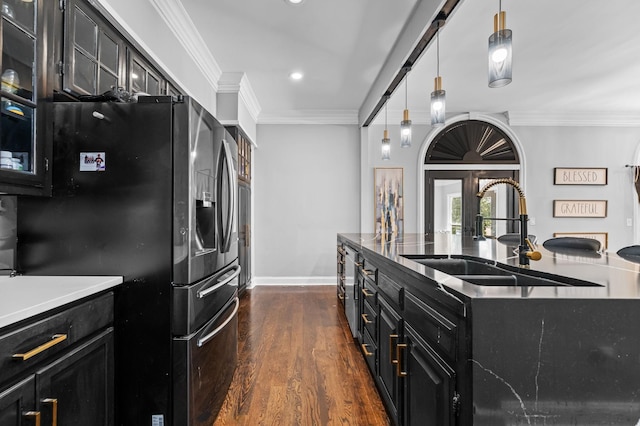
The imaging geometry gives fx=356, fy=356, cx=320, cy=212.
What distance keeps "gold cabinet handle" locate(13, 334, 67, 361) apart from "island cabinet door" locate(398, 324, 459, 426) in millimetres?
1178

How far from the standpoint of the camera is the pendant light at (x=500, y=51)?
1872 millimetres

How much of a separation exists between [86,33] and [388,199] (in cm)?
468

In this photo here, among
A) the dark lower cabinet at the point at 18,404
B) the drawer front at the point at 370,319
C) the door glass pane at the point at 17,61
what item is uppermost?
the door glass pane at the point at 17,61

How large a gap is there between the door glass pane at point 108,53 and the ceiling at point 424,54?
3.22ft

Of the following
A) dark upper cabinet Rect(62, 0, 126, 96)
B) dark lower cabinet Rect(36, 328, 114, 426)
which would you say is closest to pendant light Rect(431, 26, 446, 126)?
dark upper cabinet Rect(62, 0, 126, 96)

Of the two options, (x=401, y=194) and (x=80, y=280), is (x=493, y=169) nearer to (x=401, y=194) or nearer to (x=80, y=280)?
(x=401, y=194)

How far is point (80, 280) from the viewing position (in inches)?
56.7

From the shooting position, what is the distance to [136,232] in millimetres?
1563

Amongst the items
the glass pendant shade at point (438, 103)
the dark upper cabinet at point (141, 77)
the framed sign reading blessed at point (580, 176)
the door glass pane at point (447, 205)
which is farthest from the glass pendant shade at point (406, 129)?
the framed sign reading blessed at point (580, 176)

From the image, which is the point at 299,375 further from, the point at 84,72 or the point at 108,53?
the point at 108,53

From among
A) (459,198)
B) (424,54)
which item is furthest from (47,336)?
(459,198)

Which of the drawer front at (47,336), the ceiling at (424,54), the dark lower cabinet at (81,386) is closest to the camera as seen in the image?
the drawer front at (47,336)

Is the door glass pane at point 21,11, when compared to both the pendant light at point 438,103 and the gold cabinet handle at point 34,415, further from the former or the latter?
the pendant light at point 438,103

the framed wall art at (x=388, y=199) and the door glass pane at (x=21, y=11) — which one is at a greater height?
the door glass pane at (x=21, y=11)
